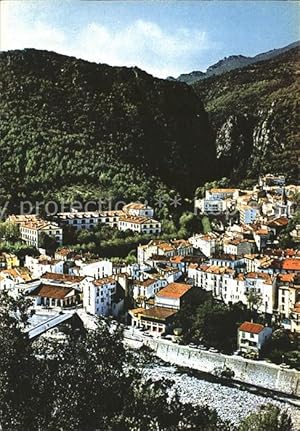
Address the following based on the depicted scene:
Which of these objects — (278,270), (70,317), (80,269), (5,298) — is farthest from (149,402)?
(80,269)

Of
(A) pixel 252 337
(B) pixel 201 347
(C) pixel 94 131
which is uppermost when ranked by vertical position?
(C) pixel 94 131

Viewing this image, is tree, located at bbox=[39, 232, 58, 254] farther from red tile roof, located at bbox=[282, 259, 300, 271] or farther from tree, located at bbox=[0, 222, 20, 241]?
red tile roof, located at bbox=[282, 259, 300, 271]

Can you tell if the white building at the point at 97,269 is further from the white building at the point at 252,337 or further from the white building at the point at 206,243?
the white building at the point at 252,337

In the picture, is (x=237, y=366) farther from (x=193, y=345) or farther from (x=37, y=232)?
(x=37, y=232)

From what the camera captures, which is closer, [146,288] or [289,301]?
[289,301]

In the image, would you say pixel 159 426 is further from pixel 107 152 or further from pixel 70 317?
pixel 107 152

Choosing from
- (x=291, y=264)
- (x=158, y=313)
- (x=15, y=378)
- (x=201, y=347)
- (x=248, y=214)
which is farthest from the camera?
(x=248, y=214)

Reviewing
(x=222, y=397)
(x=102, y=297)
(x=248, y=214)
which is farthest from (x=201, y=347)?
(x=248, y=214)
